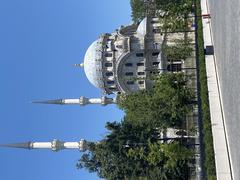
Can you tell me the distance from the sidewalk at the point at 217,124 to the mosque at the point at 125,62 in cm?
2142

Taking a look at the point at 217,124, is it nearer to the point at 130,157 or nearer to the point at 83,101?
the point at 130,157

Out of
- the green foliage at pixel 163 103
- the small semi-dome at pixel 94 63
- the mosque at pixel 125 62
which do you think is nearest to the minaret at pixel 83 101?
the mosque at pixel 125 62

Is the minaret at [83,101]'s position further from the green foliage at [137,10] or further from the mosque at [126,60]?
the green foliage at [137,10]

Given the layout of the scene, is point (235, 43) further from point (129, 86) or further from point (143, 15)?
point (143, 15)

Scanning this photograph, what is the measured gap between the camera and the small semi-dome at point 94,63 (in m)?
72.8

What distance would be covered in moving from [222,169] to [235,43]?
891cm

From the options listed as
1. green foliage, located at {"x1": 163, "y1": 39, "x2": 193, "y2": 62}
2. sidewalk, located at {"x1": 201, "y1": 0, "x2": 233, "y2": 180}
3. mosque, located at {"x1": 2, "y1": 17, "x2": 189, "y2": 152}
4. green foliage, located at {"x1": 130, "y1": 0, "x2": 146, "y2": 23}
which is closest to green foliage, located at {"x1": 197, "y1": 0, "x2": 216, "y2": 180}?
sidewalk, located at {"x1": 201, "y1": 0, "x2": 233, "y2": 180}

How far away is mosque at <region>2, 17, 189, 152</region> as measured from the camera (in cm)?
6575

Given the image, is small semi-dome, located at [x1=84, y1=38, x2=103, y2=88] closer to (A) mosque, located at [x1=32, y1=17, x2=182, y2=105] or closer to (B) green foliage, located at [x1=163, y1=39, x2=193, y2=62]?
(A) mosque, located at [x1=32, y1=17, x2=182, y2=105]

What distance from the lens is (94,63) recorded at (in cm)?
7431

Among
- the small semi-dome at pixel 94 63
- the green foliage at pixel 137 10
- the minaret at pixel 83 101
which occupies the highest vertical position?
the green foliage at pixel 137 10

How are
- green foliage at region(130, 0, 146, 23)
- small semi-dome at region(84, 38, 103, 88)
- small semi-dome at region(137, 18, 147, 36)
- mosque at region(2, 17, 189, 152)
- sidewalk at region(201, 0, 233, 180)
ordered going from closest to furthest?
1. sidewalk at region(201, 0, 233, 180)
2. mosque at region(2, 17, 189, 152)
3. small semi-dome at region(137, 18, 147, 36)
4. small semi-dome at region(84, 38, 103, 88)
5. green foliage at region(130, 0, 146, 23)

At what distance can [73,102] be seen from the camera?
71.0 metres

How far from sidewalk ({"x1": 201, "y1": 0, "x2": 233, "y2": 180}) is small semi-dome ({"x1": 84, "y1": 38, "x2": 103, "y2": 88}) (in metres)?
29.4
